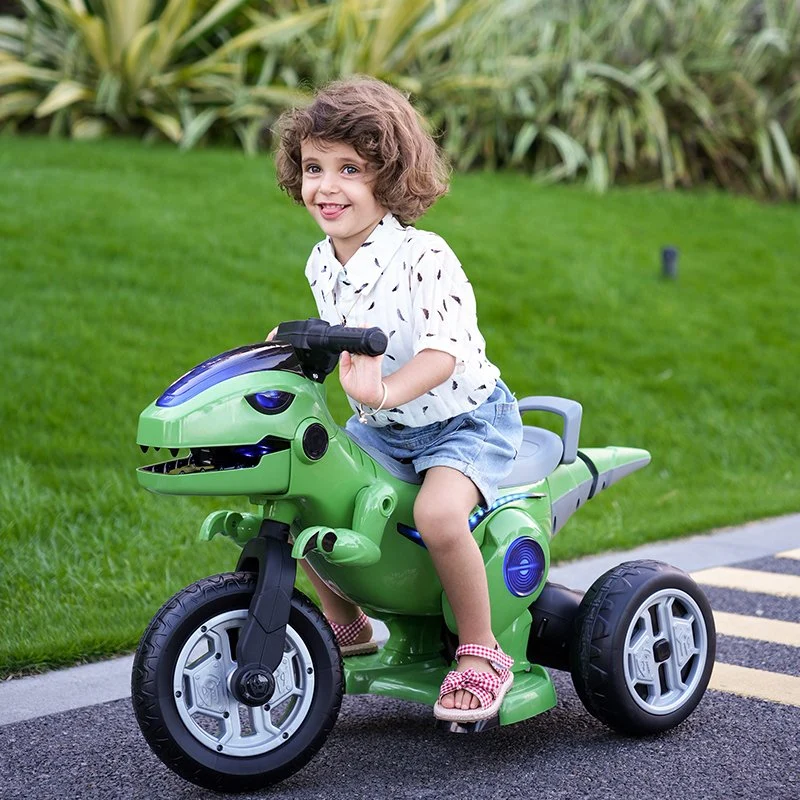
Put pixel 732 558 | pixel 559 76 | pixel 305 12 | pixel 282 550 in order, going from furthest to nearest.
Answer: pixel 559 76 → pixel 305 12 → pixel 732 558 → pixel 282 550

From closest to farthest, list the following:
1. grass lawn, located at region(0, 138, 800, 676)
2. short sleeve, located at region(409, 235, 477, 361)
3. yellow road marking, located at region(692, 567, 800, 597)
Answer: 1. short sleeve, located at region(409, 235, 477, 361)
2. yellow road marking, located at region(692, 567, 800, 597)
3. grass lawn, located at region(0, 138, 800, 676)

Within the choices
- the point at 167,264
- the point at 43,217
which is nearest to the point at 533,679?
the point at 167,264

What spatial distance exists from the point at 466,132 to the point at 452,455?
8151 millimetres

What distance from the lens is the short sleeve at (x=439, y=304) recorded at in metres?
3.07

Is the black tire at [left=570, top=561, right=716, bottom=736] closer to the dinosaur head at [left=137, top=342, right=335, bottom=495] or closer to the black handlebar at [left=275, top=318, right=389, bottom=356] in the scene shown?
the dinosaur head at [left=137, top=342, right=335, bottom=495]

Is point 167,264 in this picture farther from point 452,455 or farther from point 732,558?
point 452,455

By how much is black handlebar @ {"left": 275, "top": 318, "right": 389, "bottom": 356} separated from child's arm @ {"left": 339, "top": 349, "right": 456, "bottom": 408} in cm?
6

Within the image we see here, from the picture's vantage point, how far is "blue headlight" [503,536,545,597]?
3.31 meters

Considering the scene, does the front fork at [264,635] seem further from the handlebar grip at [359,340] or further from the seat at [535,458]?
the seat at [535,458]

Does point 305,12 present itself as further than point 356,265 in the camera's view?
Yes

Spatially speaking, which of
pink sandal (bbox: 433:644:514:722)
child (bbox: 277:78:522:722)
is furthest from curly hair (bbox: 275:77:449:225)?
pink sandal (bbox: 433:644:514:722)

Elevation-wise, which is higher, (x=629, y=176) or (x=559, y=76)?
(x=559, y=76)

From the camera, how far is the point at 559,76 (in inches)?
435

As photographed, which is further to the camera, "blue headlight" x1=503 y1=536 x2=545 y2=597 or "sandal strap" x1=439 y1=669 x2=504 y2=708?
"blue headlight" x1=503 y1=536 x2=545 y2=597
